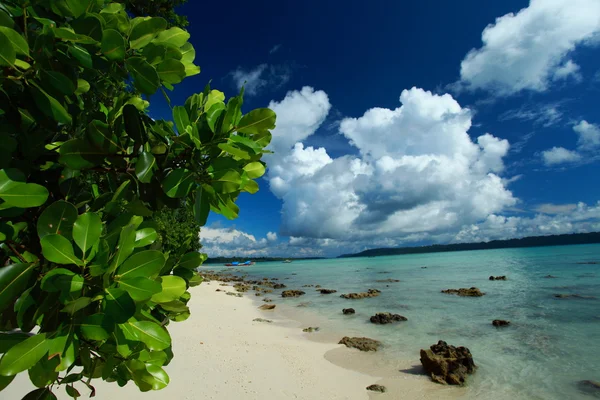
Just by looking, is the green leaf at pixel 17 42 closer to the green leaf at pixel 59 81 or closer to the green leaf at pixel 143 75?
the green leaf at pixel 59 81

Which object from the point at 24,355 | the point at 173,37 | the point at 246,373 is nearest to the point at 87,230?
the point at 24,355

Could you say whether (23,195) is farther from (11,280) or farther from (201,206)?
(201,206)

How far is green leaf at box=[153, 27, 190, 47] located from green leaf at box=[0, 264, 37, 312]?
808 millimetres

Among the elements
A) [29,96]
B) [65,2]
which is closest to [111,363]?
[29,96]

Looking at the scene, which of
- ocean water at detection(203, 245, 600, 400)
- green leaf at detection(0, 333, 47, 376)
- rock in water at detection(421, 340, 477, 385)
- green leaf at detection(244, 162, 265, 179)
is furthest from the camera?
ocean water at detection(203, 245, 600, 400)

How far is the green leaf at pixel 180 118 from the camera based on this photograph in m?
1.00

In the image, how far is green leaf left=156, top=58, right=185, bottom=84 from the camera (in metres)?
1.02

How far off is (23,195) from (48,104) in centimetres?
28

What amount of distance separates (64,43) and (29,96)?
0.65 feet

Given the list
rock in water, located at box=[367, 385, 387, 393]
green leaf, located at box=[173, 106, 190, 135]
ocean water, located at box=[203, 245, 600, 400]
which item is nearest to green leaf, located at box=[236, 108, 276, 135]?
green leaf, located at box=[173, 106, 190, 135]

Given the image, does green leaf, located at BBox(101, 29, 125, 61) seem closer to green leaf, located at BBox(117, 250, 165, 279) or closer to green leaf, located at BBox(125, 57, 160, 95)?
green leaf, located at BBox(125, 57, 160, 95)

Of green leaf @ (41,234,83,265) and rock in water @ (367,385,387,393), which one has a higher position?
green leaf @ (41,234,83,265)

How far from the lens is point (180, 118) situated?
3.30 ft

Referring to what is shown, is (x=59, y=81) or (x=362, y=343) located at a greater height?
(x=59, y=81)
